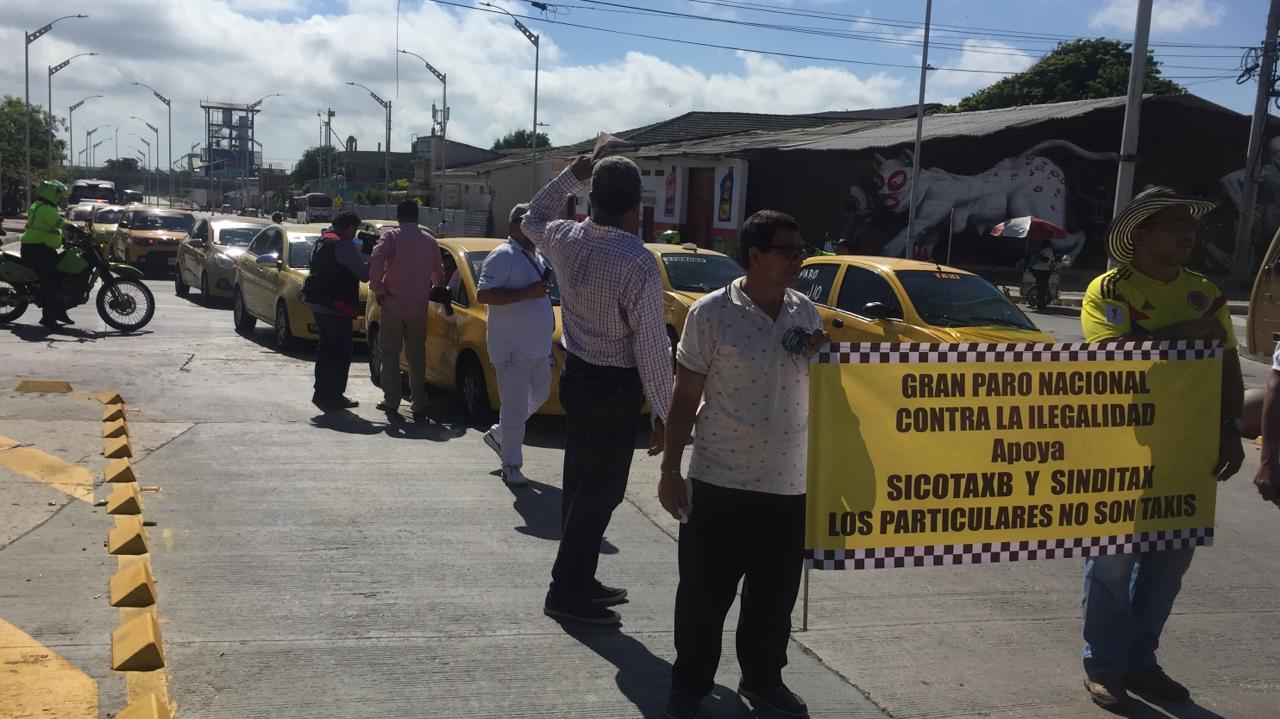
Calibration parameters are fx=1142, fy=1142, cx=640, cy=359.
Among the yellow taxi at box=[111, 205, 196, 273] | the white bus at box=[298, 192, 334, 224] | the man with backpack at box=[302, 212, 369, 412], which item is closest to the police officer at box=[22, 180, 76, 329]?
the man with backpack at box=[302, 212, 369, 412]

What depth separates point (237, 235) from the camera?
21.2 meters

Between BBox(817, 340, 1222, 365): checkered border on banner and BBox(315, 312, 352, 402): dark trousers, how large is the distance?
256 inches

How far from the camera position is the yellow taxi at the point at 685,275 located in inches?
472

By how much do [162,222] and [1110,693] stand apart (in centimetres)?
2604

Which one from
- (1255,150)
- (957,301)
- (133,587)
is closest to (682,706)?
(133,587)

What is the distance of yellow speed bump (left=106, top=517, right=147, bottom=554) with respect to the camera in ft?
18.1

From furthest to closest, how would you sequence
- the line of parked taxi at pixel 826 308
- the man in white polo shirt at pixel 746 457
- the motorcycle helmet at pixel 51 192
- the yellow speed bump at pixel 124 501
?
1. the motorcycle helmet at pixel 51 192
2. the line of parked taxi at pixel 826 308
3. the yellow speed bump at pixel 124 501
4. the man in white polo shirt at pixel 746 457

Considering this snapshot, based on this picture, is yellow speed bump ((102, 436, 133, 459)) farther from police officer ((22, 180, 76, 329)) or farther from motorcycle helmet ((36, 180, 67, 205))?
police officer ((22, 180, 76, 329))

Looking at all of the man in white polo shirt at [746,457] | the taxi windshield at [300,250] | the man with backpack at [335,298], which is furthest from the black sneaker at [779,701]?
the taxi windshield at [300,250]

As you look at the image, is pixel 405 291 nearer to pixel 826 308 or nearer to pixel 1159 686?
pixel 826 308

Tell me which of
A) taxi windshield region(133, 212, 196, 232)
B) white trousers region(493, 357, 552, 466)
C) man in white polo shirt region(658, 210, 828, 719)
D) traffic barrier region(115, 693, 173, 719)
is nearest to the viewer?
traffic barrier region(115, 693, 173, 719)

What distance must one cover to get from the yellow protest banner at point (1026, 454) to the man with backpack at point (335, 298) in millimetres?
6403

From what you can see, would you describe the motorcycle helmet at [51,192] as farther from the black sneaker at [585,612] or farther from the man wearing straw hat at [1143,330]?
the man wearing straw hat at [1143,330]

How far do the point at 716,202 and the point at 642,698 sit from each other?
36.7m
